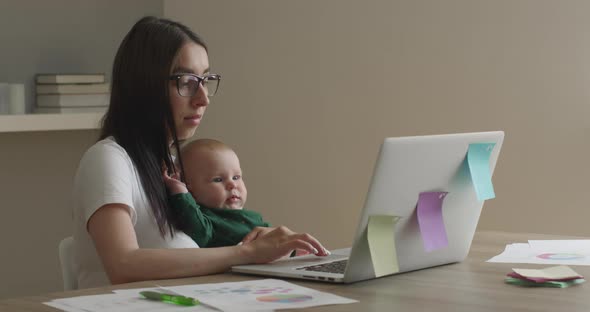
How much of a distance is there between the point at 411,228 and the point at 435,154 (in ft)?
0.53

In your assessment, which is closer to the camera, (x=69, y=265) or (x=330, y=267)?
(x=330, y=267)

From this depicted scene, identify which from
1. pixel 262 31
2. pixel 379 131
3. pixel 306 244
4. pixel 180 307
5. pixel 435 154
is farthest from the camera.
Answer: pixel 262 31

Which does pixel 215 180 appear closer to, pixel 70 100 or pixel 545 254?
pixel 545 254

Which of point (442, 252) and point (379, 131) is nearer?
point (442, 252)

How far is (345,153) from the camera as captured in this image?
3873 mm

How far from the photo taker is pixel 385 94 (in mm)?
3766

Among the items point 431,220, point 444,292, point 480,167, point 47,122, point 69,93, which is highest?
point 69,93

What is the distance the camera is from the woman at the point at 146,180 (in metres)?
1.95

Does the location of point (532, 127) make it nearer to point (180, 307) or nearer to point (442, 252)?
point (442, 252)

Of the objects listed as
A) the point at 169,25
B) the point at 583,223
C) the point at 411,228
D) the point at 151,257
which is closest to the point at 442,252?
the point at 411,228

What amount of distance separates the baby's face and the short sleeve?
0.26 meters

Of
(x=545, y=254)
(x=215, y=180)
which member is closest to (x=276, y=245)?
(x=215, y=180)

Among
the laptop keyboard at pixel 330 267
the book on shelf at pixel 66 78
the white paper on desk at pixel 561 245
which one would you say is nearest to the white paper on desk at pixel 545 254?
the white paper on desk at pixel 561 245

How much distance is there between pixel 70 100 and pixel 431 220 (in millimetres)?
2290
